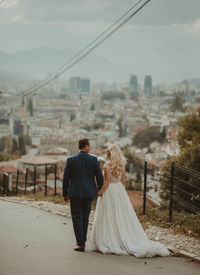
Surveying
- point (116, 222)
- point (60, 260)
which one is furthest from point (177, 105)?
point (60, 260)

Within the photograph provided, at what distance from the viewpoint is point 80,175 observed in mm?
4879

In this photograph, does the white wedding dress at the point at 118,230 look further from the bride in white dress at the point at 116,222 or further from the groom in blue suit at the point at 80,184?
the groom in blue suit at the point at 80,184

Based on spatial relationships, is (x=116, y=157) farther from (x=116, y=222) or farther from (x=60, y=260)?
(x=60, y=260)

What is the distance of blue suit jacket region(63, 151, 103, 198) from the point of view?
4855mm

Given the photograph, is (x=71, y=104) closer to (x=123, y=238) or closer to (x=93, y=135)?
(x=93, y=135)

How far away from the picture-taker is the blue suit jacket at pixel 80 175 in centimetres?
486

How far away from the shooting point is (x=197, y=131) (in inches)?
834

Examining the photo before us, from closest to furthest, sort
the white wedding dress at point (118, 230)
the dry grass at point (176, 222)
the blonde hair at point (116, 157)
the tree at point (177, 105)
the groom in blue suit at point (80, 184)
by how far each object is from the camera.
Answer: the white wedding dress at point (118, 230)
the groom in blue suit at point (80, 184)
the blonde hair at point (116, 157)
the dry grass at point (176, 222)
the tree at point (177, 105)

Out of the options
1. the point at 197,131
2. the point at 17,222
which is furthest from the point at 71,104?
the point at 17,222

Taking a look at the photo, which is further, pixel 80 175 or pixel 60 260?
pixel 80 175

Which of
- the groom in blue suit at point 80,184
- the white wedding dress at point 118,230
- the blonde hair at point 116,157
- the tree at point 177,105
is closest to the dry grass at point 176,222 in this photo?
the white wedding dress at point 118,230

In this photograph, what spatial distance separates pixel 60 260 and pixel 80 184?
36.0 inches

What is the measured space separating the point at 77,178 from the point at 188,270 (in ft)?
5.31

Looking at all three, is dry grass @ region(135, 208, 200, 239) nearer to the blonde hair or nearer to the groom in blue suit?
the blonde hair
